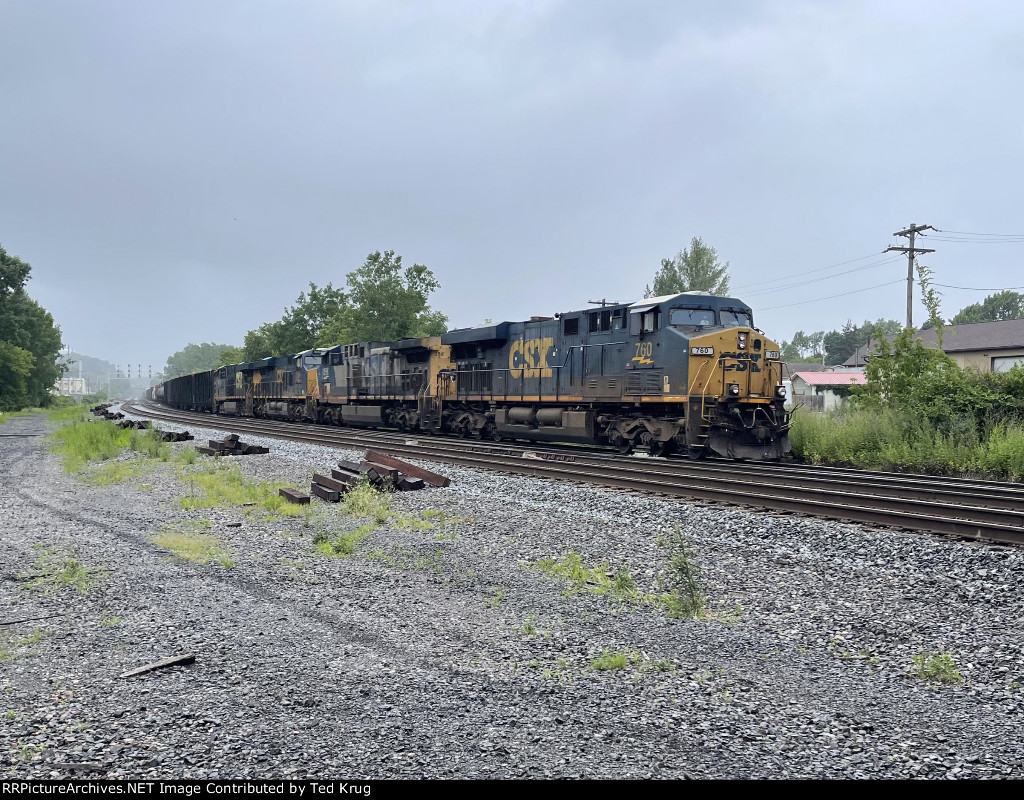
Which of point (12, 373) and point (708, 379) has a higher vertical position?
point (12, 373)

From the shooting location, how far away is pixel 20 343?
61.8 meters

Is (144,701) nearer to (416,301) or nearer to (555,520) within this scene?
(555,520)

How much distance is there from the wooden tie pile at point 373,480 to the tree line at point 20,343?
182 ft

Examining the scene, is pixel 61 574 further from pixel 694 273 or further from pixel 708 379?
pixel 694 273

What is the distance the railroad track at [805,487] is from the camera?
8.23 m

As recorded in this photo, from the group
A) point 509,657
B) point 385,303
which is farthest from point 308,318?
point 509,657

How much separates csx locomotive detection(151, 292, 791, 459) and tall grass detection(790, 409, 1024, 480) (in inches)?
63.4

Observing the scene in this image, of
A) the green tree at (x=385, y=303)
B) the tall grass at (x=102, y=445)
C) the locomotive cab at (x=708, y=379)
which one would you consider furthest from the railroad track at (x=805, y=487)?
the green tree at (x=385, y=303)

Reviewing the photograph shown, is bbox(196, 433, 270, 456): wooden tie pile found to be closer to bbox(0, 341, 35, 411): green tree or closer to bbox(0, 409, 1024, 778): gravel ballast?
bbox(0, 409, 1024, 778): gravel ballast

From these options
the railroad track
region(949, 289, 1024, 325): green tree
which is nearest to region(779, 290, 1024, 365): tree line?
region(949, 289, 1024, 325): green tree

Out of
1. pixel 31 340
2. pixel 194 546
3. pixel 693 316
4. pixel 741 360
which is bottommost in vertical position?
pixel 194 546

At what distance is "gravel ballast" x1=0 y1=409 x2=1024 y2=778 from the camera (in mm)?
3301

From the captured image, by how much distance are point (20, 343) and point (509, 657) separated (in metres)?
70.3
